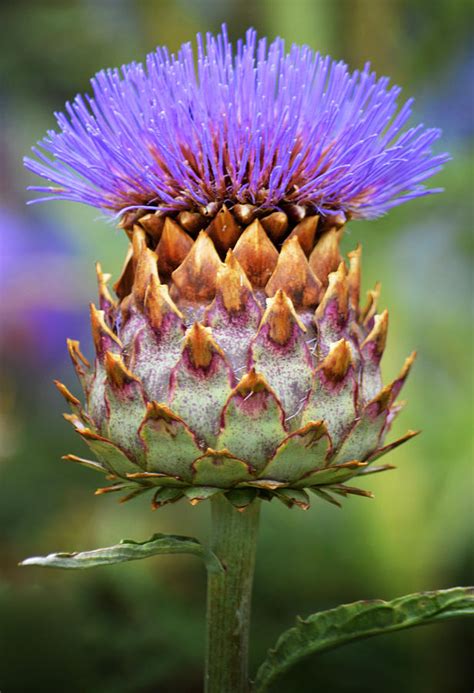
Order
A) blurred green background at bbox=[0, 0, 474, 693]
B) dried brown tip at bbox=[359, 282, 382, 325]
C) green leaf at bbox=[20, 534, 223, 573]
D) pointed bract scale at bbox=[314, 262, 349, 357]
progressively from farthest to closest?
blurred green background at bbox=[0, 0, 474, 693] < dried brown tip at bbox=[359, 282, 382, 325] < pointed bract scale at bbox=[314, 262, 349, 357] < green leaf at bbox=[20, 534, 223, 573]

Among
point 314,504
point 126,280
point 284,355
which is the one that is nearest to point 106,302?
point 126,280

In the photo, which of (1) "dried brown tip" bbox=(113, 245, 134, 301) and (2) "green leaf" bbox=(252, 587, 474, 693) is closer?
(2) "green leaf" bbox=(252, 587, 474, 693)

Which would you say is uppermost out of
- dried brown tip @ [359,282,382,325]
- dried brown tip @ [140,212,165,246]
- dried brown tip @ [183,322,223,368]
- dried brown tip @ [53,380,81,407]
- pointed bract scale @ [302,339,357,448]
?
dried brown tip @ [140,212,165,246]

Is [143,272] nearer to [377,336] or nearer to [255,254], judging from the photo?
[255,254]

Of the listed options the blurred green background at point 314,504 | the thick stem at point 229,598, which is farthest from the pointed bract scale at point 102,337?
the blurred green background at point 314,504

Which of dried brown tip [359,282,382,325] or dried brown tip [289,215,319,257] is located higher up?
dried brown tip [289,215,319,257]

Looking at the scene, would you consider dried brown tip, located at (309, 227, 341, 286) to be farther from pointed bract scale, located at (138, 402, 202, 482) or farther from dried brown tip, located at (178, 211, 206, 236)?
pointed bract scale, located at (138, 402, 202, 482)

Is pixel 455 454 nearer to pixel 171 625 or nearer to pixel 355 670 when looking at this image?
pixel 355 670

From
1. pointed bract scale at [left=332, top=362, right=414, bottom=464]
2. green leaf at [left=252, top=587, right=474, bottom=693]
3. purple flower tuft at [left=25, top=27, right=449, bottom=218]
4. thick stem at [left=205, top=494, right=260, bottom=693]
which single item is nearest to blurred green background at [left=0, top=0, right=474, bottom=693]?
thick stem at [left=205, top=494, right=260, bottom=693]
